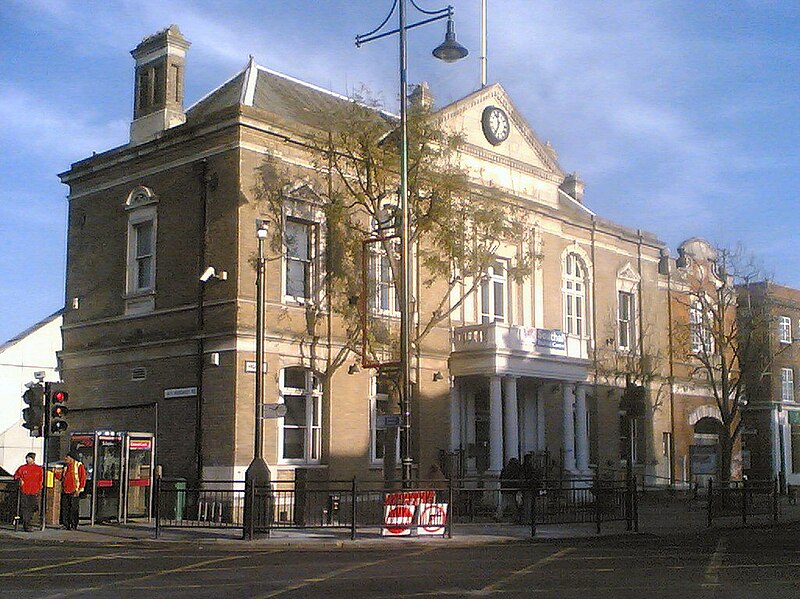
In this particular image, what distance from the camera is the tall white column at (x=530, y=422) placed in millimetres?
36062

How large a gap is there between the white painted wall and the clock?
1508 centimetres

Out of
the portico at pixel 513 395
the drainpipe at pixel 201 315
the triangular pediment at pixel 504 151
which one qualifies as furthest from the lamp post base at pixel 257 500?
the triangular pediment at pixel 504 151

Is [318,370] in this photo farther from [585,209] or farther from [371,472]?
[585,209]

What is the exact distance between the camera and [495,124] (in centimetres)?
3541

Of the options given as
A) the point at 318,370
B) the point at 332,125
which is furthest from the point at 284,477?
the point at 332,125

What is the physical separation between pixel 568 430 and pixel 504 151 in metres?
9.61

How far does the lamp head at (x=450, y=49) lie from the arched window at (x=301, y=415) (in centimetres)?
970

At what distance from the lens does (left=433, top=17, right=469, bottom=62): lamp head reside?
23653 mm

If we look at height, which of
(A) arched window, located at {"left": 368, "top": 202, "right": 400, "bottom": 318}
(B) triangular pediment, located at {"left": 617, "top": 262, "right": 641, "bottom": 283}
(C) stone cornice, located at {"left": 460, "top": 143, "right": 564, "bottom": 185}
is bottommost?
(A) arched window, located at {"left": 368, "top": 202, "right": 400, "bottom": 318}

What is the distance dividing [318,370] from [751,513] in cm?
1406

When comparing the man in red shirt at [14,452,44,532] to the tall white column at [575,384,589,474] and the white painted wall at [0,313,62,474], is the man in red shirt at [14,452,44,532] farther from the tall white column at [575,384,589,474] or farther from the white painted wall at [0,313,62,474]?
Answer: the tall white column at [575,384,589,474]

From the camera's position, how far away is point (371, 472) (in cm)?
3019

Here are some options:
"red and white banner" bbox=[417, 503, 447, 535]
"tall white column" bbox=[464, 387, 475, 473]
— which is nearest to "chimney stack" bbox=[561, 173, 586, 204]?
"tall white column" bbox=[464, 387, 475, 473]

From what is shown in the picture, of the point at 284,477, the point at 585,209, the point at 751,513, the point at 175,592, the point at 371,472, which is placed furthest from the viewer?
the point at 585,209
